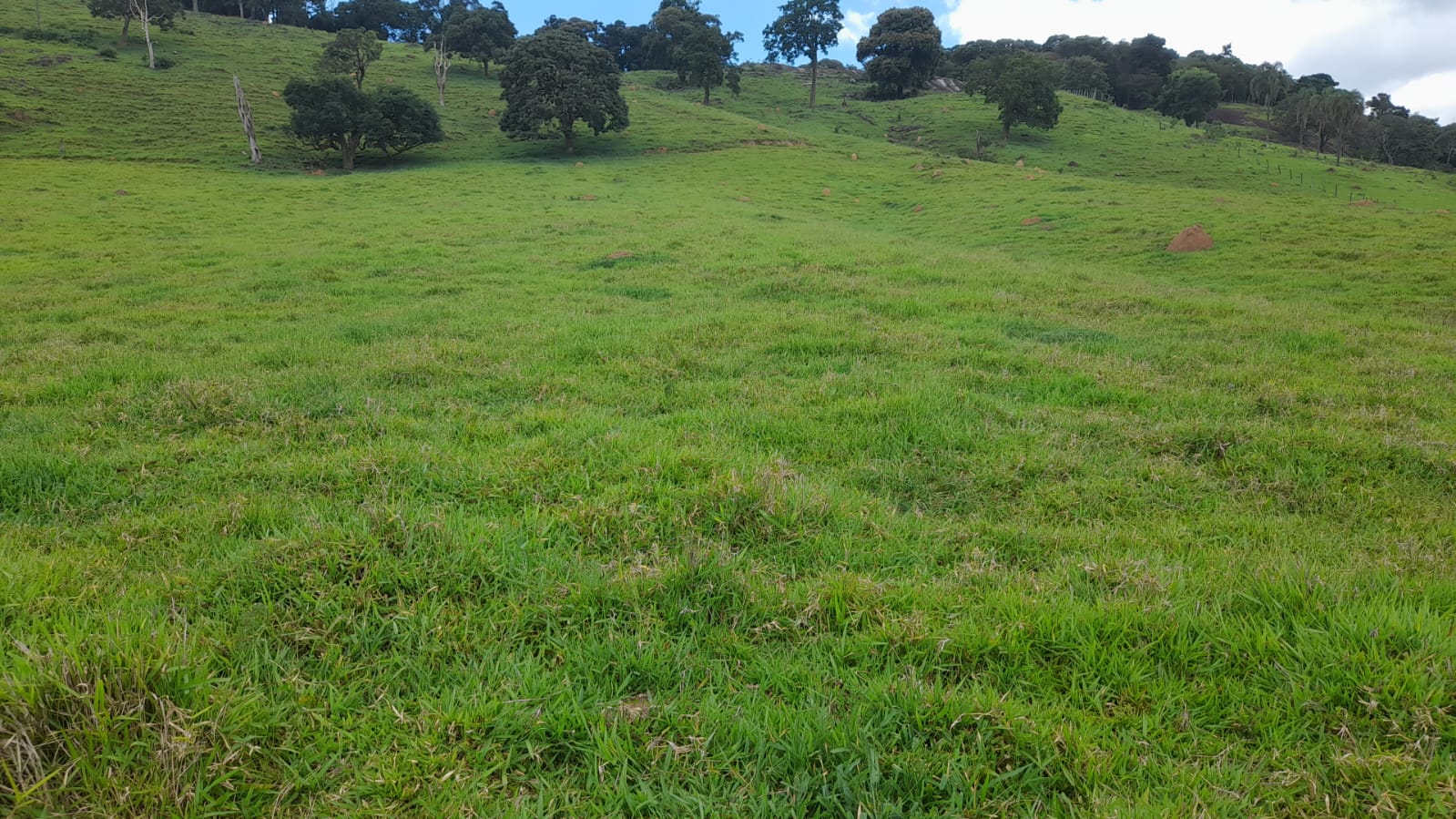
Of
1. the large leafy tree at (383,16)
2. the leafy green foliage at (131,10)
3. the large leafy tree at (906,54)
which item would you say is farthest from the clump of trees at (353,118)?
the large leafy tree at (383,16)

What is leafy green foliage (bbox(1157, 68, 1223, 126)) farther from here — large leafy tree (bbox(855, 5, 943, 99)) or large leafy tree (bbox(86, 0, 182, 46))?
large leafy tree (bbox(86, 0, 182, 46))

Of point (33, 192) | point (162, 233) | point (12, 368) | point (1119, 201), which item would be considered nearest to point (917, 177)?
point (1119, 201)

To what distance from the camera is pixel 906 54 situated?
97.8 m

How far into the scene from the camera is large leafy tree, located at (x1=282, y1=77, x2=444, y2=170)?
1909 inches

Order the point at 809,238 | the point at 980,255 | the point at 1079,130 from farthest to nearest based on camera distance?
the point at 1079,130
the point at 809,238
the point at 980,255

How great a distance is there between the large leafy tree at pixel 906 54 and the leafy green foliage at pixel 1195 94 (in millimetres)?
34305

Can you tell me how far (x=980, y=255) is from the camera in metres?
21.2

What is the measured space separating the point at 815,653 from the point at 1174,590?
2.19m

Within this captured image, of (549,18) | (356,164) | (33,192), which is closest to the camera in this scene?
(33,192)

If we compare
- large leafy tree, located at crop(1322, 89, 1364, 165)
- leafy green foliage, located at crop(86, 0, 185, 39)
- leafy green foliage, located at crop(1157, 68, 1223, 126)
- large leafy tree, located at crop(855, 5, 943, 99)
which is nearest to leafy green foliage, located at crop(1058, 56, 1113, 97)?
leafy green foliage, located at crop(1157, 68, 1223, 126)

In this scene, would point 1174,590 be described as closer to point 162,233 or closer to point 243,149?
point 162,233

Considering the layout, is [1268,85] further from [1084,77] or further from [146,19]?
[146,19]

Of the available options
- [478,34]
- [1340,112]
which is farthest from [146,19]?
[1340,112]

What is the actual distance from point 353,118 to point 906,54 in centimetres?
8083
